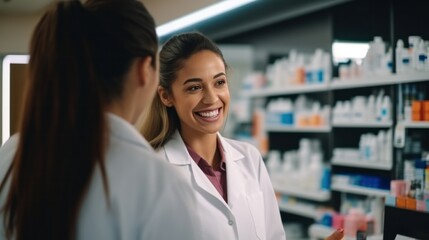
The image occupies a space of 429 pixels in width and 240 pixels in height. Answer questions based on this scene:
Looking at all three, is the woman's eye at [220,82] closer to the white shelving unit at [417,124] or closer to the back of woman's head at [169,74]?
the back of woman's head at [169,74]

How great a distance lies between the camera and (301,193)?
6117mm

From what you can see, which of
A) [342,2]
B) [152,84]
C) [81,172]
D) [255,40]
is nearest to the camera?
[81,172]

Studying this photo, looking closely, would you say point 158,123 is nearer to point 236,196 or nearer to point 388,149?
point 236,196

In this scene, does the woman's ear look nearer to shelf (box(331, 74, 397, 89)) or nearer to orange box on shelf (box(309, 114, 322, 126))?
→ shelf (box(331, 74, 397, 89))

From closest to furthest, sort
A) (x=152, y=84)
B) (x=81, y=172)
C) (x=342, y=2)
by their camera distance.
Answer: (x=81, y=172)
(x=152, y=84)
(x=342, y=2)

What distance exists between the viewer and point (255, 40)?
7754mm

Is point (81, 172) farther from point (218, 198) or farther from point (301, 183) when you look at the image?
point (301, 183)

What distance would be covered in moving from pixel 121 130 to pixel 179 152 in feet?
3.32

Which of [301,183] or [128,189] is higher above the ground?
[128,189]

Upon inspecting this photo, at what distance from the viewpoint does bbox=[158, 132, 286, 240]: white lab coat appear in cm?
190

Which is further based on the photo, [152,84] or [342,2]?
[342,2]

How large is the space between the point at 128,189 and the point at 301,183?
208 inches

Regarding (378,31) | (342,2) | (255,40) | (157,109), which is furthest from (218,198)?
(255,40)

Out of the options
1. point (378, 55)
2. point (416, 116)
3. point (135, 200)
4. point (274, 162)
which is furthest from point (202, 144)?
point (274, 162)
